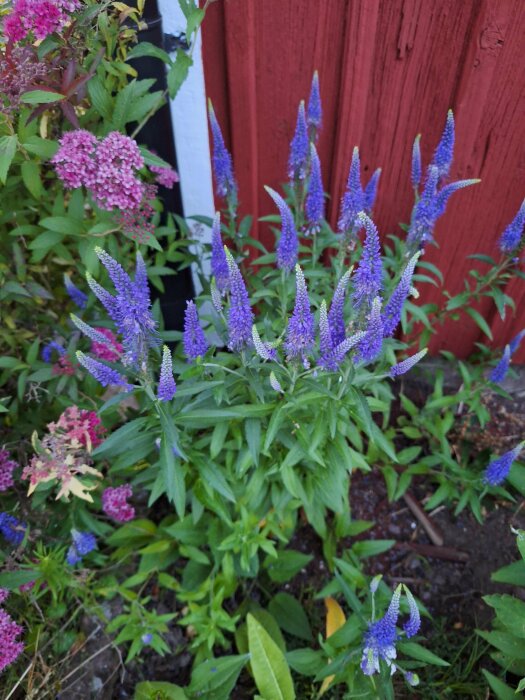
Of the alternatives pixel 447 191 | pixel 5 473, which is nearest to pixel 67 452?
pixel 5 473

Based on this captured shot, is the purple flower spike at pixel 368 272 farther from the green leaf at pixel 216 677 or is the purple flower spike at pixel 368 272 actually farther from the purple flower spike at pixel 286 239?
the green leaf at pixel 216 677

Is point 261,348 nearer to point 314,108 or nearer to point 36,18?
point 36,18

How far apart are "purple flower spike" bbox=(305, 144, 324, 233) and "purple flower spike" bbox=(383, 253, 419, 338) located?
770 millimetres

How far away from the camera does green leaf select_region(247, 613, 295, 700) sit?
237 centimetres

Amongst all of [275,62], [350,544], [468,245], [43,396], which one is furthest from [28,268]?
[468,245]

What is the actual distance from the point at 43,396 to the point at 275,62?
7.85 feet

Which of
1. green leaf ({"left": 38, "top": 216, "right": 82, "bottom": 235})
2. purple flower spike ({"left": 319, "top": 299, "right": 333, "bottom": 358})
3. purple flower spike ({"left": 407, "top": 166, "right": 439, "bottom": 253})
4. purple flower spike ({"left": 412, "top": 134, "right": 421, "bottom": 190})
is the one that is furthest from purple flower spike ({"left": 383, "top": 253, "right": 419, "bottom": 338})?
green leaf ({"left": 38, "top": 216, "right": 82, "bottom": 235})

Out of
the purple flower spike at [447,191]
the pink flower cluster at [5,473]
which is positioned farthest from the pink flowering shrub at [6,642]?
the purple flower spike at [447,191]

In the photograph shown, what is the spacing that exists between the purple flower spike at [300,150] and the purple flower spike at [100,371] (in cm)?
153

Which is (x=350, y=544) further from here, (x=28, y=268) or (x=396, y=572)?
(x=28, y=268)

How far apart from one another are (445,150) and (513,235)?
0.60 m

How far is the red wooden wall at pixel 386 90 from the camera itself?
2.74 meters

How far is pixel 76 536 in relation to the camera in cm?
243

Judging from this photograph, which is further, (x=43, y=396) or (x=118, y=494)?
(x=43, y=396)
